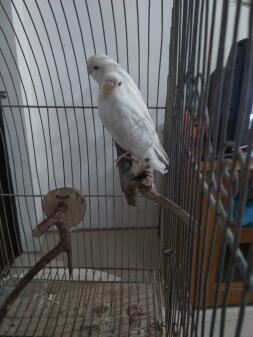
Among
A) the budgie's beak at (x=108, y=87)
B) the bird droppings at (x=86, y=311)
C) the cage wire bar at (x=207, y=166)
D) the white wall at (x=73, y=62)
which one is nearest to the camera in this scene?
the cage wire bar at (x=207, y=166)

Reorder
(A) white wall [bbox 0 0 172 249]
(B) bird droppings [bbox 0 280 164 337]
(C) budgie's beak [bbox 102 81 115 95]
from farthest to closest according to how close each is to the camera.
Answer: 1. (A) white wall [bbox 0 0 172 249]
2. (B) bird droppings [bbox 0 280 164 337]
3. (C) budgie's beak [bbox 102 81 115 95]

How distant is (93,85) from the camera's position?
149cm

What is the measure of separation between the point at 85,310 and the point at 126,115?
2.02ft

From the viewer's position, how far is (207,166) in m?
0.42

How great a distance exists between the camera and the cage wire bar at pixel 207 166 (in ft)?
0.87

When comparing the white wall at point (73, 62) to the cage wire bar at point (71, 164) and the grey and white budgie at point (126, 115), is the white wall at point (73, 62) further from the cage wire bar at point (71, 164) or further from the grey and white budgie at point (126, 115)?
the grey and white budgie at point (126, 115)

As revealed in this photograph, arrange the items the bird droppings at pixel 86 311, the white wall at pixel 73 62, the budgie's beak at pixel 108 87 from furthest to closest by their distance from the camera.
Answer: the white wall at pixel 73 62
the bird droppings at pixel 86 311
the budgie's beak at pixel 108 87

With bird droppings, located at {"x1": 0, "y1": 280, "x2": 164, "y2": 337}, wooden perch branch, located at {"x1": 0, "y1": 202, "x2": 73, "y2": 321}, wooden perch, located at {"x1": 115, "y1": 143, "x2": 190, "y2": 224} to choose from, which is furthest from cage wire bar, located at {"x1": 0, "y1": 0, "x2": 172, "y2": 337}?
wooden perch, located at {"x1": 115, "y1": 143, "x2": 190, "y2": 224}

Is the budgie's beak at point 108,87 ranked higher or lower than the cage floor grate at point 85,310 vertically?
higher

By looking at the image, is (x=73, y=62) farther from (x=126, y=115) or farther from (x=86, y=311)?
(x=86, y=311)

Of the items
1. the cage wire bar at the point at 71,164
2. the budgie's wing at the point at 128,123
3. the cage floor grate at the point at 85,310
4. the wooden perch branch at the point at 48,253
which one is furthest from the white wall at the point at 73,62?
the budgie's wing at the point at 128,123

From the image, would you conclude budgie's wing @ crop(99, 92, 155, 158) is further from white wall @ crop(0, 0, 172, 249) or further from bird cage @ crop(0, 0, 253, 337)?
white wall @ crop(0, 0, 172, 249)

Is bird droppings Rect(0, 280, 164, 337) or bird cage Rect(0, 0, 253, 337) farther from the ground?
bird cage Rect(0, 0, 253, 337)

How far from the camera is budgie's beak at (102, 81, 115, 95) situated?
2.13ft
